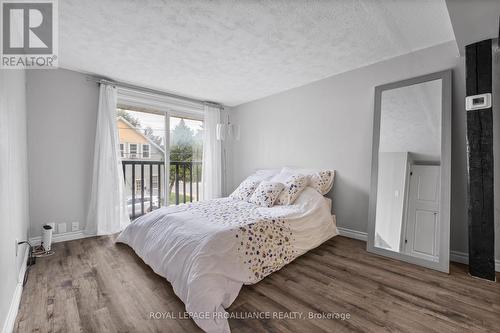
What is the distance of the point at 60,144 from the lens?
2.85 metres

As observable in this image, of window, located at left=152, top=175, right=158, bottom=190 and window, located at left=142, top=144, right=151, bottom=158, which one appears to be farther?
window, located at left=152, top=175, right=158, bottom=190

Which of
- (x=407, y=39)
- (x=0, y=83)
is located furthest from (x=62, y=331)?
(x=407, y=39)

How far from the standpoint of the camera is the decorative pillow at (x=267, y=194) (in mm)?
2832

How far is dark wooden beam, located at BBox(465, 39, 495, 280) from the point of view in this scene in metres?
1.92

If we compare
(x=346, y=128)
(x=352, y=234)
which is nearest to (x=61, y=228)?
(x=352, y=234)

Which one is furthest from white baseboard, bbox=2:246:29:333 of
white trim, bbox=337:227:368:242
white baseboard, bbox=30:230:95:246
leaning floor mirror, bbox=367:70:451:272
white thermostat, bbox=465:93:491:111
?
white thermostat, bbox=465:93:491:111

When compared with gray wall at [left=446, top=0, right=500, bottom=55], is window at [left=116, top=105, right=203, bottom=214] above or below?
below

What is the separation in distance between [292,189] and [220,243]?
1448 millimetres

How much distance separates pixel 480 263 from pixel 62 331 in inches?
132

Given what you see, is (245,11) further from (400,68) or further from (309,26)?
(400,68)

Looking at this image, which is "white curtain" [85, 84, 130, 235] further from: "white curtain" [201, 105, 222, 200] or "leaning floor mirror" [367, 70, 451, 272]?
"leaning floor mirror" [367, 70, 451, 272]

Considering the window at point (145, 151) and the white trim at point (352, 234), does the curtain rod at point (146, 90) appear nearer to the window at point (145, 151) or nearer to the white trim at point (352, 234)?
the window at point (145, 151)

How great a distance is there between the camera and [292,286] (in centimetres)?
183

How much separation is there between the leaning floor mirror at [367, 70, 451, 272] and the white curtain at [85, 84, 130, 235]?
3.50 m
